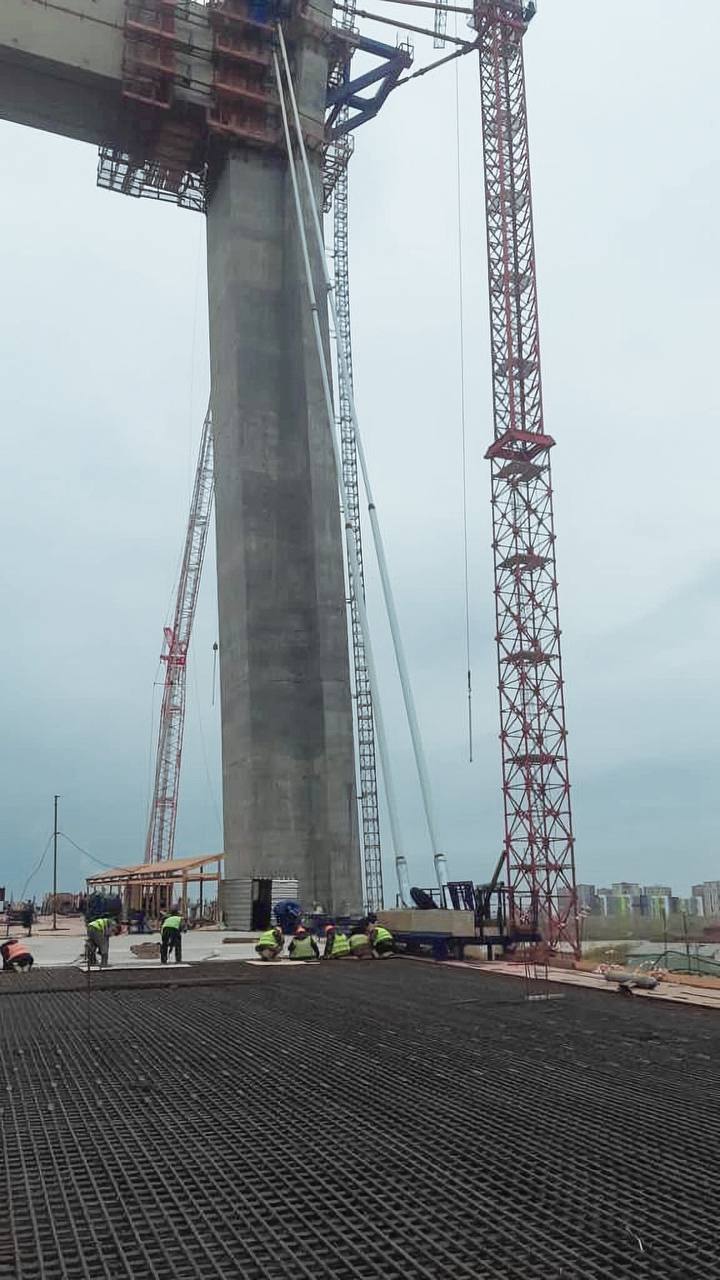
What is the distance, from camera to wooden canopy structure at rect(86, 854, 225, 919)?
4384 cm

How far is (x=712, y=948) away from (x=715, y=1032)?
1805 inches

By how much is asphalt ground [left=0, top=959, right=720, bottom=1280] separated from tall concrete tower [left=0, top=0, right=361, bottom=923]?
26.8 meters

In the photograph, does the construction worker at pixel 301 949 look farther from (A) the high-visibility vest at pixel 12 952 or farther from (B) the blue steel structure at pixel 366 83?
(B) the blue steel structure at pixel 366 83

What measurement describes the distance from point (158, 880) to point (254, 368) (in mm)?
23001

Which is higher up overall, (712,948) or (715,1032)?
(715,1032)

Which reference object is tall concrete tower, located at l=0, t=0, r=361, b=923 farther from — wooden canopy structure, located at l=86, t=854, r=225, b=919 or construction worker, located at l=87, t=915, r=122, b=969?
construction worker, located at l=87, t=915, r=122, b=969

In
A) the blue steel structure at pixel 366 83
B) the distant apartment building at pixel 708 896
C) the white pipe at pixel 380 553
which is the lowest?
the distant apartment building at pixel 708 896

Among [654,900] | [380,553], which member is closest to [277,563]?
[380,553]

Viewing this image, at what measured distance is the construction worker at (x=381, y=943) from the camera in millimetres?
22141

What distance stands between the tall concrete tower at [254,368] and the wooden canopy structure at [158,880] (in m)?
3.78

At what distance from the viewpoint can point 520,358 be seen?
55.9m

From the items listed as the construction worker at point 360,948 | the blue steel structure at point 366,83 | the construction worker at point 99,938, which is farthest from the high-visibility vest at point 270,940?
the blue steel structure at point 366,83

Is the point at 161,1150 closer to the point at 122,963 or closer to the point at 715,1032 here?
the point at 715,1032

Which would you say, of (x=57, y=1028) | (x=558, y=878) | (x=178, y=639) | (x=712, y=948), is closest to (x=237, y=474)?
(x=558, y=878)
